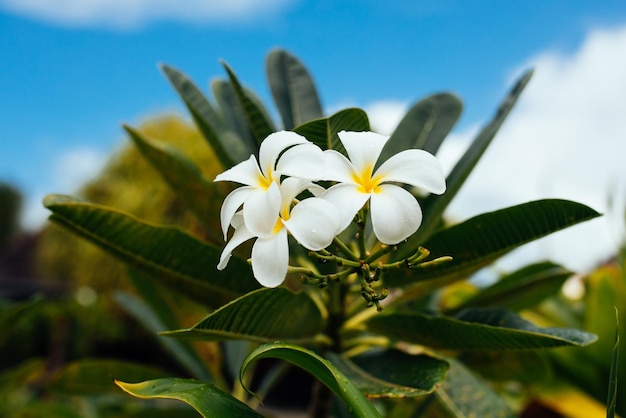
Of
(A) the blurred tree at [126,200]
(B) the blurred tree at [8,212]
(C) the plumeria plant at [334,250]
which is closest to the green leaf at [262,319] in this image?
(C) the plumeria plant at [334,250]

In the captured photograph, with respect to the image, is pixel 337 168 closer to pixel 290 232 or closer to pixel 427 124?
pixel 290 232

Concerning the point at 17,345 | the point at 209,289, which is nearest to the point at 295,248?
the point at 209,289

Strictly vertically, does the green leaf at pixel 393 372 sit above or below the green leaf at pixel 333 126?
below

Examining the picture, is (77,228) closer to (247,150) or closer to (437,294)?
(247,150)

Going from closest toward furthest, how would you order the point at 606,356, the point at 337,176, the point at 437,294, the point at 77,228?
the point at 337,176
the point at 77,228
the point at 437,294
the point at 606,356

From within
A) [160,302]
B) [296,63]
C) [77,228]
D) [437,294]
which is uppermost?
[296,63]

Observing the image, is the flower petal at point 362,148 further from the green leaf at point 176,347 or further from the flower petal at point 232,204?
the green leaf at point 176,347

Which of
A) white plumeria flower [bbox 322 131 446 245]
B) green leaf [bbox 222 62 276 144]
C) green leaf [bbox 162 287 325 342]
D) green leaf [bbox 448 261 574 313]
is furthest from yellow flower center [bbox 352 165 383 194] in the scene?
green leaf [bbox 448 261 574 313]

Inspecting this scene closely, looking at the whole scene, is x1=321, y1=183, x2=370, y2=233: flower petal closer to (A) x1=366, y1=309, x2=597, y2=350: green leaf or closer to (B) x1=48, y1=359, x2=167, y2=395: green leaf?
Result: (A) x1=366, y1=309, x2=597, y2=350: green leaf
